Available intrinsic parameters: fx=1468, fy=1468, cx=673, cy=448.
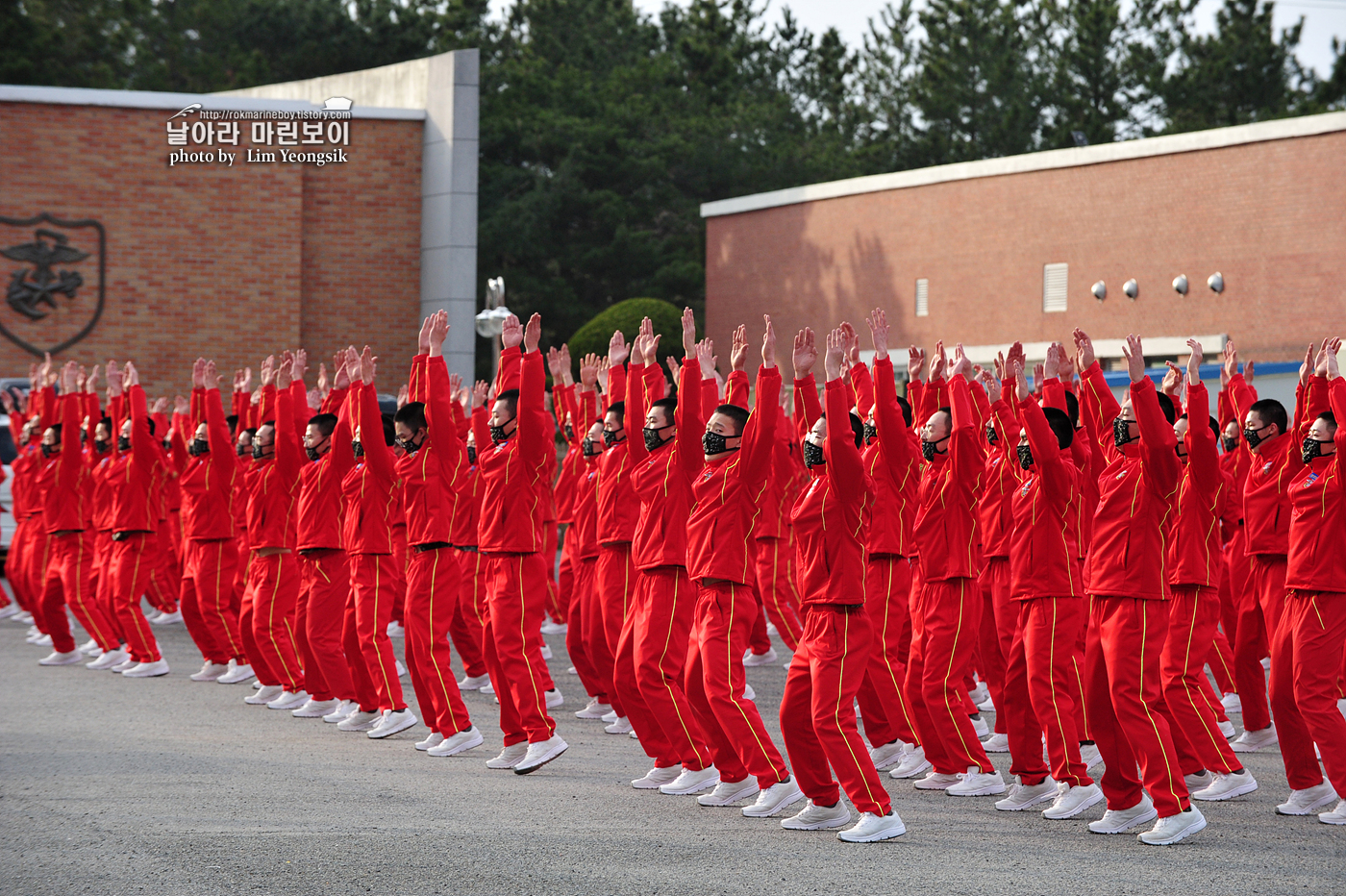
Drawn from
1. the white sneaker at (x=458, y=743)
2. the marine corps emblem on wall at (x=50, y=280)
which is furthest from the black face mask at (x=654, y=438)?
the marine corps emblem on wall at (x=50, y=280)

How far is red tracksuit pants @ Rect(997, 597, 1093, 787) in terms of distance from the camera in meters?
7.45

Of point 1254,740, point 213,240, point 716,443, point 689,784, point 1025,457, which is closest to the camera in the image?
point 716,443

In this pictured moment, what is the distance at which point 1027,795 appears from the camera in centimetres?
762

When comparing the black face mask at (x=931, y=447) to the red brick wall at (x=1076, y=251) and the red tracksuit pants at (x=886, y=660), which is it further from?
the red brick wall at (x=1076, y=251)

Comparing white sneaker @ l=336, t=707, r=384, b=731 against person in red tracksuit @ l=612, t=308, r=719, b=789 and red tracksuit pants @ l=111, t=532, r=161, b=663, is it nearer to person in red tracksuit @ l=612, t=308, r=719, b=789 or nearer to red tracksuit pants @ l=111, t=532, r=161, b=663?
person in red tracksuit @ l=612, t=308, r=719, b=789

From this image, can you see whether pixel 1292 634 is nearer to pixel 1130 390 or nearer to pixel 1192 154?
pixel 1130 390

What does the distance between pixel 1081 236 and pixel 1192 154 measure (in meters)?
2.64

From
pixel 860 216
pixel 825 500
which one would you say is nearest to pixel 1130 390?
pixel 825 500

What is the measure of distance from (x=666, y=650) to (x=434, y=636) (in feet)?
6.07

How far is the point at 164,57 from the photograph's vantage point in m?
45.7

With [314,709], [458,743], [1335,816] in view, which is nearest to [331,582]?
[314,709]

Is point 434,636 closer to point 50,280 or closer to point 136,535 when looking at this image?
point 136,535

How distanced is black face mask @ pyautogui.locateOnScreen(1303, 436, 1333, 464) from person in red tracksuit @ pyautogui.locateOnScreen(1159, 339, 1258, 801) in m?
0.49

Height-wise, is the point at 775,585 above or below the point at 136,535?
below
